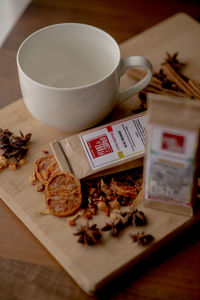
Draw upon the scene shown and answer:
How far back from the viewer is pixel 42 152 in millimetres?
1016

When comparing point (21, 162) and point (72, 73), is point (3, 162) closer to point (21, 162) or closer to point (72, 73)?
point (21, 162)

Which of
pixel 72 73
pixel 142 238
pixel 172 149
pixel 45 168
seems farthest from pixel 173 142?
pixel 72 73

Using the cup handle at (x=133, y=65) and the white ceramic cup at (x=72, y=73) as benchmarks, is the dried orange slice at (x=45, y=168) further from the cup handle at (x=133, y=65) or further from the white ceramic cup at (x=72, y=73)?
the cup handle at (x=133, y=65)

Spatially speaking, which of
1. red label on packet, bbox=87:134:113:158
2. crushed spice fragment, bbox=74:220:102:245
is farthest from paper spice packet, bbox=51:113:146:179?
crushed spice fragment, bbox=74:220:102:245

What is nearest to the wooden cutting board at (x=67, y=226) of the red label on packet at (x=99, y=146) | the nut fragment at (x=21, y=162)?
the nut fragment at (x=21, y=162)

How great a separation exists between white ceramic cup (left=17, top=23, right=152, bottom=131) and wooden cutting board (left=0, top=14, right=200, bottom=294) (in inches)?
3.0

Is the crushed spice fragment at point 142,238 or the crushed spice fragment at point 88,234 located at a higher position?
the crushed spice fragment at point 88,234

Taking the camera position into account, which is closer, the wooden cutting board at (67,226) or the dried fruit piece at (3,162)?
the wooden cutting board at (67,226)

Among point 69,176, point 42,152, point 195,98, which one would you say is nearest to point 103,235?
point 69,176

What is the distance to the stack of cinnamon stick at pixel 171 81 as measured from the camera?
3.63ft

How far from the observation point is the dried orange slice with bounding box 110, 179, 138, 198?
3.06ft

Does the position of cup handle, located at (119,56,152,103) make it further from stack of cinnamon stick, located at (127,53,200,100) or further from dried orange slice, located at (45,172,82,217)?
dried orange slice, located at (45,172,82,217)

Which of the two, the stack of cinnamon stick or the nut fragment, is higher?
the nut fragment

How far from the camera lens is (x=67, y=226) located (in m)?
0.89
